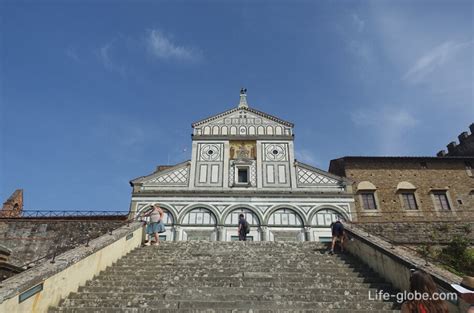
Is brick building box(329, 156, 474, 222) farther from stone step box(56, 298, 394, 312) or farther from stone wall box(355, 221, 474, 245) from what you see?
stone step box(56, 298, 394, 312)

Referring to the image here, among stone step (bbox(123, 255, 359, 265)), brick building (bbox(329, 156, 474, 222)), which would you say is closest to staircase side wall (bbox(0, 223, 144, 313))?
stone step (bbox(123, 255, 359, 265))

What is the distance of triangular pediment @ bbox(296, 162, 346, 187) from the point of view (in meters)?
19.8

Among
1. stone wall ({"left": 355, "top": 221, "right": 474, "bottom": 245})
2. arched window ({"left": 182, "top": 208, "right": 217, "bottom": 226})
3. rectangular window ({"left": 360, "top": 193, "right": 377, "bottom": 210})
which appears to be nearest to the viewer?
stone wall ({"left": 355, "top": 221, "right": 474, "bottom": 245})

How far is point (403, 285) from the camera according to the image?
6.79 metres

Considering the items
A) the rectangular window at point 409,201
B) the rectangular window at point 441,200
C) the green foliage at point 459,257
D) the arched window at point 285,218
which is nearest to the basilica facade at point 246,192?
the arched window at point 285,218

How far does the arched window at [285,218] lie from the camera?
18359mm

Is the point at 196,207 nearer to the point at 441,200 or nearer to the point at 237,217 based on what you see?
the point at 237,217

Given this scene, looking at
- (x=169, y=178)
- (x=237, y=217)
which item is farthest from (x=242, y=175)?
(x=169, y=178)

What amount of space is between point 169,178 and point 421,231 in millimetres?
14672

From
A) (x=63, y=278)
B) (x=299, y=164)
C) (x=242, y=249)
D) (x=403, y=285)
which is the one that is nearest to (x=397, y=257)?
(x=403, y=285)

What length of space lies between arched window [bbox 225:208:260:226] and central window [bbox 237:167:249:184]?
229 cm

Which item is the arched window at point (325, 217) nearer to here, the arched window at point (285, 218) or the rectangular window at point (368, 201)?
the arched window at point (285, 218)

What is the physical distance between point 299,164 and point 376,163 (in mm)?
5984

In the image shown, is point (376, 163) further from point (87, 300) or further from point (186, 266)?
point (87, 300)
